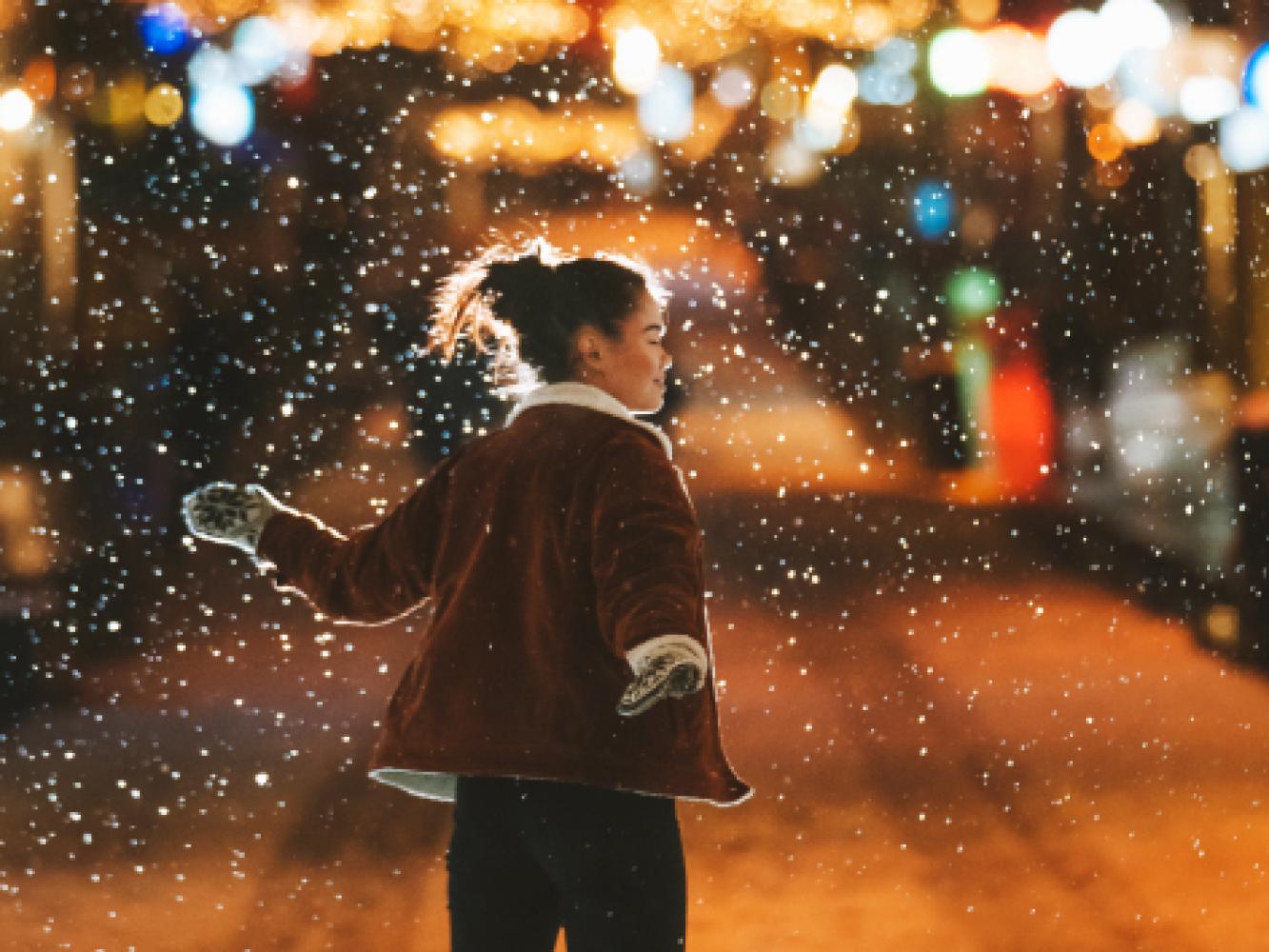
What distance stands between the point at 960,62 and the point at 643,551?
23.0 m

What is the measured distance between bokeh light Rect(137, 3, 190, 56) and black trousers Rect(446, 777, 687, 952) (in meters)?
13.3

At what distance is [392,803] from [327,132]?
19.8 meters

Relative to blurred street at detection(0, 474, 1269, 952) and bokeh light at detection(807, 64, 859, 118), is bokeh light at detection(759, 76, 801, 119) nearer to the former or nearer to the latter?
bokeh light at detection(807, 64, 859, 118)

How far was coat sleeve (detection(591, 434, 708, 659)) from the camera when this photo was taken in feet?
5.82

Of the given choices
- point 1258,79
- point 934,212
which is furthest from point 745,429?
point 1258,79

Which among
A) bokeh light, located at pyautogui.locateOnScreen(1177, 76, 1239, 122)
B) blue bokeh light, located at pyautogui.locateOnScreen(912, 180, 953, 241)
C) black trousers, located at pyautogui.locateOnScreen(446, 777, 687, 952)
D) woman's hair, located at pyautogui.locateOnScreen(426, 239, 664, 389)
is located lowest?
black trousers, located at pyautogui.locateOnScreen(446, 777, 687, 952)

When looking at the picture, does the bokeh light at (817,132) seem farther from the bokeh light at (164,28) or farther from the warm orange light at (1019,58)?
the bokeh light at (164,28)

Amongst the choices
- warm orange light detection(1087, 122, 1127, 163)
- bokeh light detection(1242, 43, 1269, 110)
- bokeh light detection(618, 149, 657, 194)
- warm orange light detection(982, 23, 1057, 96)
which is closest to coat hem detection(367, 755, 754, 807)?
bokeh light detection(1242, 43, 1269, 110)

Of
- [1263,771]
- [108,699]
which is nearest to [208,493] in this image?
[1263,771]

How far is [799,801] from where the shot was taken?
15.8 ft

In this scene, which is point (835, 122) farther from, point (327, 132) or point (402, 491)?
point (402, 491)

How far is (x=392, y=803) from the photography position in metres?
4.79

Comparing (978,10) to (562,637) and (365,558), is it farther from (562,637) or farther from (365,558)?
(562,637)

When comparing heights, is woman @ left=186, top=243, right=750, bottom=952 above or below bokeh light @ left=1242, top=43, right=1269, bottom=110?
below
